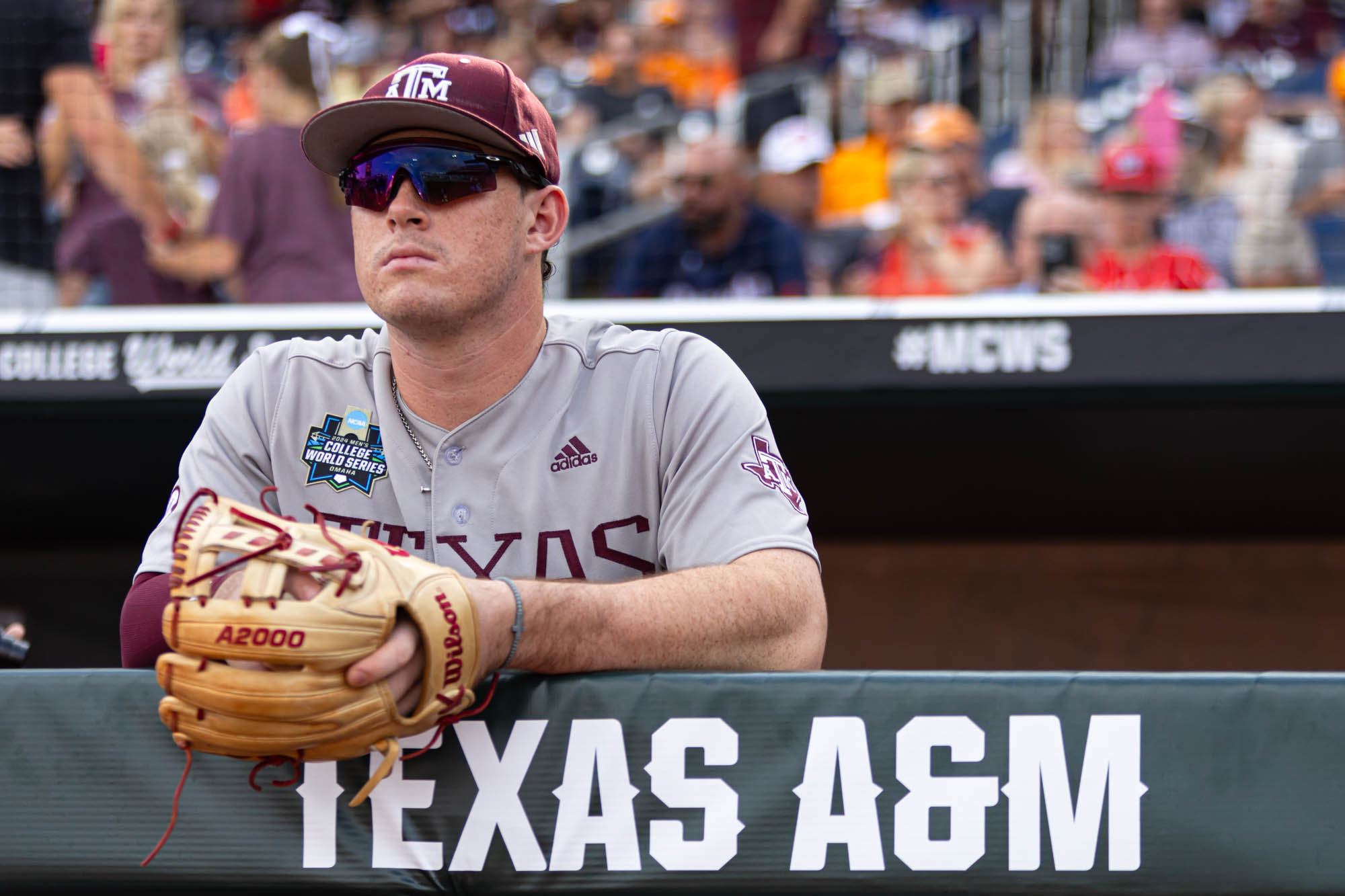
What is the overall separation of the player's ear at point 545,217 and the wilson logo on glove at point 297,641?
0.69m

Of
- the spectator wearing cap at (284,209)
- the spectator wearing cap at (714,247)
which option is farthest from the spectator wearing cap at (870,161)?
the spectator wearing cap at (284,209)

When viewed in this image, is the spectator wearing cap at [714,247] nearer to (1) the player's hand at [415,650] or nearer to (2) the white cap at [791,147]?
(2) the white cap at [791,147]

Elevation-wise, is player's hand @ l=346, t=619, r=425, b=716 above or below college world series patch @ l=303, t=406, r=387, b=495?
below

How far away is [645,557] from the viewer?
1842 millimetres

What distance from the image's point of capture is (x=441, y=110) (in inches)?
67.4

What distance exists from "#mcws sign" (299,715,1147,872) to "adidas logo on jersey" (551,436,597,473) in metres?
0.50

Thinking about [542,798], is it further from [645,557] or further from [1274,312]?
[1274,312]

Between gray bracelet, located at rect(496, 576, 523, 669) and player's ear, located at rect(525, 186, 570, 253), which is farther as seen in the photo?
player's ear, located at rect(525, 186, 570, 253)

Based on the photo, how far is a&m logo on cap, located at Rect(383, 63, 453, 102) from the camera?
1.73 m

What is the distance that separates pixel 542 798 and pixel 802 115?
508 centimetres

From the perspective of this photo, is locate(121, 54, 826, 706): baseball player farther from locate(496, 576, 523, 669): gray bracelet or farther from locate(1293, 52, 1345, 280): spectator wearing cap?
locate(1293, 52, 1345, 280): spectator wearing cap

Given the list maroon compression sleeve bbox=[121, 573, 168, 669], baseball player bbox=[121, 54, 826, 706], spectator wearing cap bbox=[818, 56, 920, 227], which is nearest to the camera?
maroon compression sleeve bbox=[121, 573, 168, 669]

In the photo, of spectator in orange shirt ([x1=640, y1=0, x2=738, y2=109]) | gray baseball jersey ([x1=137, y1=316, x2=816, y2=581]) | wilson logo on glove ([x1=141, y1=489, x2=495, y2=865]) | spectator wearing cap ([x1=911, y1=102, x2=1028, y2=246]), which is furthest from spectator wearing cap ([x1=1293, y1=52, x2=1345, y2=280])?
wilson logo on glove ([x1=141, y1=489, x2=495, y2=865])

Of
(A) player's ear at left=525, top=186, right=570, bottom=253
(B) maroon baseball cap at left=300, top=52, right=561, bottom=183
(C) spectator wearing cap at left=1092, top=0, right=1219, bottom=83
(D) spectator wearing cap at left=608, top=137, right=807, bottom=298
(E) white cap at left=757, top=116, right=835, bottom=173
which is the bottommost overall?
(A) player's ear at left=525, top=186, right=570, bottom=253
